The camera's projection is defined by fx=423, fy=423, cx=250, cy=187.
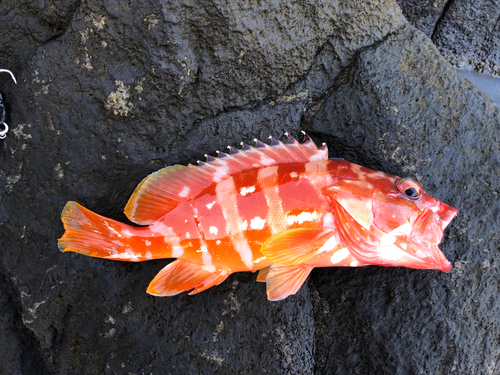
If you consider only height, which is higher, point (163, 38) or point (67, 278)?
point (163, 38)

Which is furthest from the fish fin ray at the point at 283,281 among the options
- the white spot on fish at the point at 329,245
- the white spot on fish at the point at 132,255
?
the white spot on fish at the point at 132,255

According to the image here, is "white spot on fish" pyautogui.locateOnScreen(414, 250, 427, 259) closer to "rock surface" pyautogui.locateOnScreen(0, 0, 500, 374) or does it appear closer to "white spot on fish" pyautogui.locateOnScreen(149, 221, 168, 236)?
"rock surface" pyautogui.locateOnScreen(0, 0, 500, 374)

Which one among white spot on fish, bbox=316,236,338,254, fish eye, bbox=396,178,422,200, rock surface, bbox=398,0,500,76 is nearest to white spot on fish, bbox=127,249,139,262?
white spot on fish, bbox=316,236,338,254

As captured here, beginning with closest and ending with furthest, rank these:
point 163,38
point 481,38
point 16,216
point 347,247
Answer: point 347,247, point 163,38, point 16,216, point 481,38

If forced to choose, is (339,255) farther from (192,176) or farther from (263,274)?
(192,176)

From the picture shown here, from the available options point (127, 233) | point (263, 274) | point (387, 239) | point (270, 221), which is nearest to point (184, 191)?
point (127, 233)

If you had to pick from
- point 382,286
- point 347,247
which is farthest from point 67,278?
point 382,286

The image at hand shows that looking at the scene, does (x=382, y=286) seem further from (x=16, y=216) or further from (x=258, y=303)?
(x=16, y=216)
